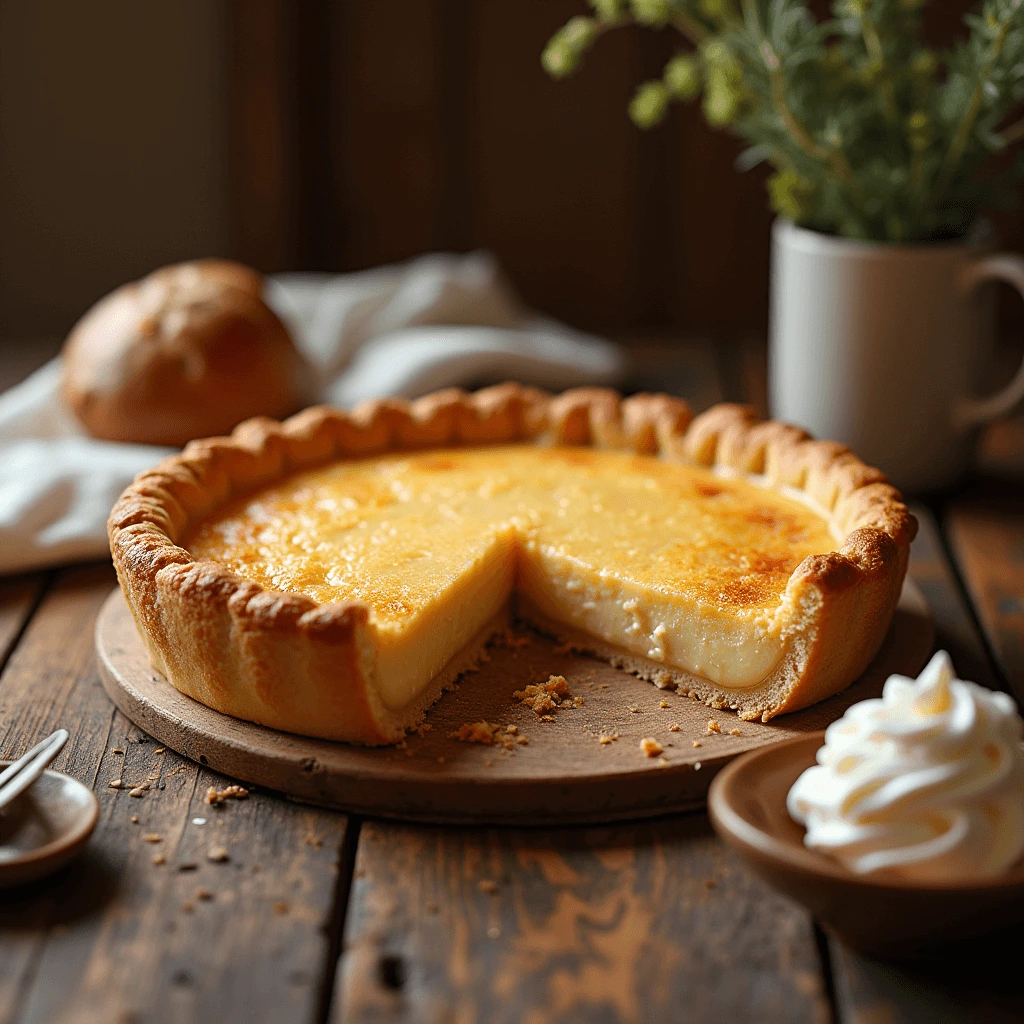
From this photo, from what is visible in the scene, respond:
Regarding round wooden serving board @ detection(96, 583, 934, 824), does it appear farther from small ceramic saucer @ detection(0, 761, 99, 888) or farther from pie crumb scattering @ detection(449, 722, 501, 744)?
small ceramic saucer @ detection(0, 761, 99, 888)

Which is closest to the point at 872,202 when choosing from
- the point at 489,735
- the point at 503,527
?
the point at 503,527

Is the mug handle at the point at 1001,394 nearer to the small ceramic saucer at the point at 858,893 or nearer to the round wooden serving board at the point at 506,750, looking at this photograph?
Answer: the round wooden serving board at the point at 506,750

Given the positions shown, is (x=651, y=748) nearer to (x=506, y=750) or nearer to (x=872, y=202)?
(x=506, y=750)

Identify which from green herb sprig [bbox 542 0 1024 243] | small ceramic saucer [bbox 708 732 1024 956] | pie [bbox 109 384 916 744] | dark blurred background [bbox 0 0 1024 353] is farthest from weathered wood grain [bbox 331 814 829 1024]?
dark blurred background [bbox 0 0 1024 353]

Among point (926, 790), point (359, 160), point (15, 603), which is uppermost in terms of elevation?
point (359, 160)

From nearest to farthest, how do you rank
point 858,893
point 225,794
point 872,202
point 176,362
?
1. point 858,893
2. point 225,794
3. point 872,202
4. point 176,362

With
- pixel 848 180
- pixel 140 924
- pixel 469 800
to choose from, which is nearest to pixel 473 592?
pixel 469 800
